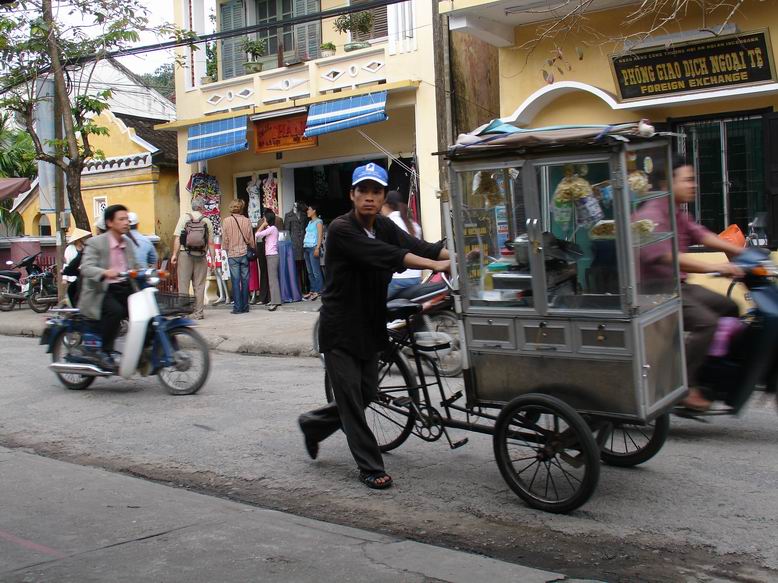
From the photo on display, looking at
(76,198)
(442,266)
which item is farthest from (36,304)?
(442,266)

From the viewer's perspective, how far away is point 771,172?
1100 cm

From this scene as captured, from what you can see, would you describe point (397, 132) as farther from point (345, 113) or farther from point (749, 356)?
point (749, 356)

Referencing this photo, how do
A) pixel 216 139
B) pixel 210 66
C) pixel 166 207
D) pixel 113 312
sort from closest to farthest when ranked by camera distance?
pixel 113 312 < pixel 216 139 < pixel 210 66 < pixel 166 207

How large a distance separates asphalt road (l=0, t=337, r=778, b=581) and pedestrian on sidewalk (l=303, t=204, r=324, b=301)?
23.5 ft

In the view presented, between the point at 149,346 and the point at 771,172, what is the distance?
25.8 feet

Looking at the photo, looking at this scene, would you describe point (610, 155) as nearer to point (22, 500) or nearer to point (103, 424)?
point (22, 500)

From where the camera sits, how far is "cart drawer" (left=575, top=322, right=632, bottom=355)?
4449 mm

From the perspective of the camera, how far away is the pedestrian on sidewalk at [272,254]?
15.0 m

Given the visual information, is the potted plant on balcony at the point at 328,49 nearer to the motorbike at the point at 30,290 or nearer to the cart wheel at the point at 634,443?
the motorbike at the point at 30,290

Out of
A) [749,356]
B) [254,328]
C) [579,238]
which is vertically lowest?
[749,356]

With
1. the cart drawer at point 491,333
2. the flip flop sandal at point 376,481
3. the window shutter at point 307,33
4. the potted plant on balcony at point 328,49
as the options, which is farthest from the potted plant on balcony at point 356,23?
the flip flop sandal at point 376,481

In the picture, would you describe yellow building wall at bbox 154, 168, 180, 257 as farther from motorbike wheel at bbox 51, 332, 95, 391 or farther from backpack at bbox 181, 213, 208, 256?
motorbike wheel at bbox 51, 332, 95, 391

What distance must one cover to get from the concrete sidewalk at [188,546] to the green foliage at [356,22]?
11.3 meters

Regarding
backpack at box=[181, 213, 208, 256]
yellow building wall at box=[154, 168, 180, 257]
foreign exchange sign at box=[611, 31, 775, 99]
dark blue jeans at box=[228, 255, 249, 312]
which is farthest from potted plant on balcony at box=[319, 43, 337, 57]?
yellow building wall at box=[154, 168, 180, 257]
